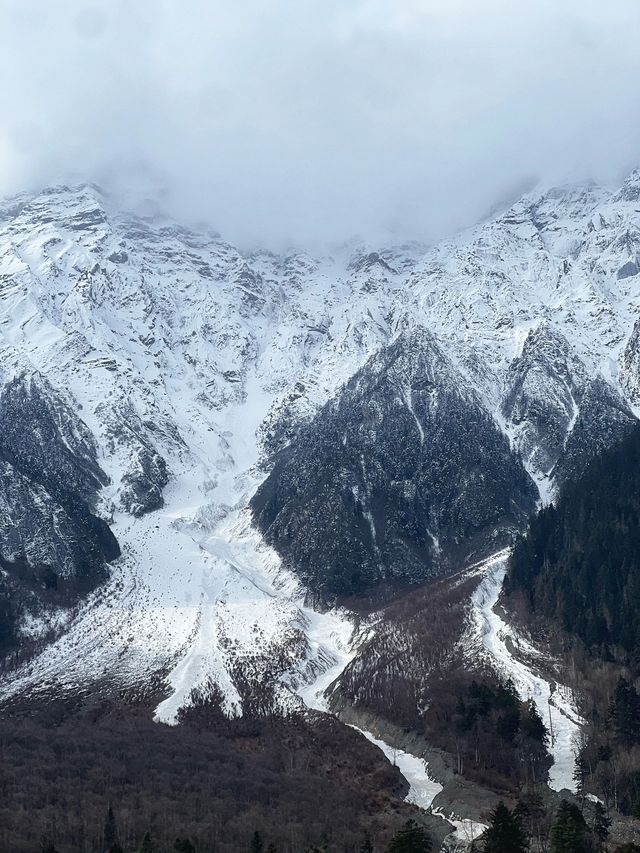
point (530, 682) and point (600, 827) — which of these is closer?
point (600, 827)

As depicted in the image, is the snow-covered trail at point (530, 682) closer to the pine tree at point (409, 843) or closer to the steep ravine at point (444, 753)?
the steep ravine at point (444, 753)

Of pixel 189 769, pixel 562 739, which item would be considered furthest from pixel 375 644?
pixel 189 769

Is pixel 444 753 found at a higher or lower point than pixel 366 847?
lower

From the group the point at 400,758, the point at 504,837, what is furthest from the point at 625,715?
the point at 504,837

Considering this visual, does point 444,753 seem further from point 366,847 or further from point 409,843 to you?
point 409,843

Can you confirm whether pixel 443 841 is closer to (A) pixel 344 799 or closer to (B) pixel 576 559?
(A) pixel 344 799

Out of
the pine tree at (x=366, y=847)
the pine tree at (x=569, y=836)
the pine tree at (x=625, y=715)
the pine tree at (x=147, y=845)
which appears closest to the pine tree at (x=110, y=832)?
the pine tree at (x=147, y=845)

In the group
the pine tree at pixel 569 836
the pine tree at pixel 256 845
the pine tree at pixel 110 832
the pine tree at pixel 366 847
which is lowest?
the pine tree at pixel 569 836

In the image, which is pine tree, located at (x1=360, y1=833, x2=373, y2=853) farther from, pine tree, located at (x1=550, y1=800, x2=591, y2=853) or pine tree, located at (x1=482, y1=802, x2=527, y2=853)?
pine tree, located at (x1=550, y1=800, x2=591, y2=853)

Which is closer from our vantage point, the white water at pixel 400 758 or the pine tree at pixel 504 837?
the pine tree at pixel 504 837
